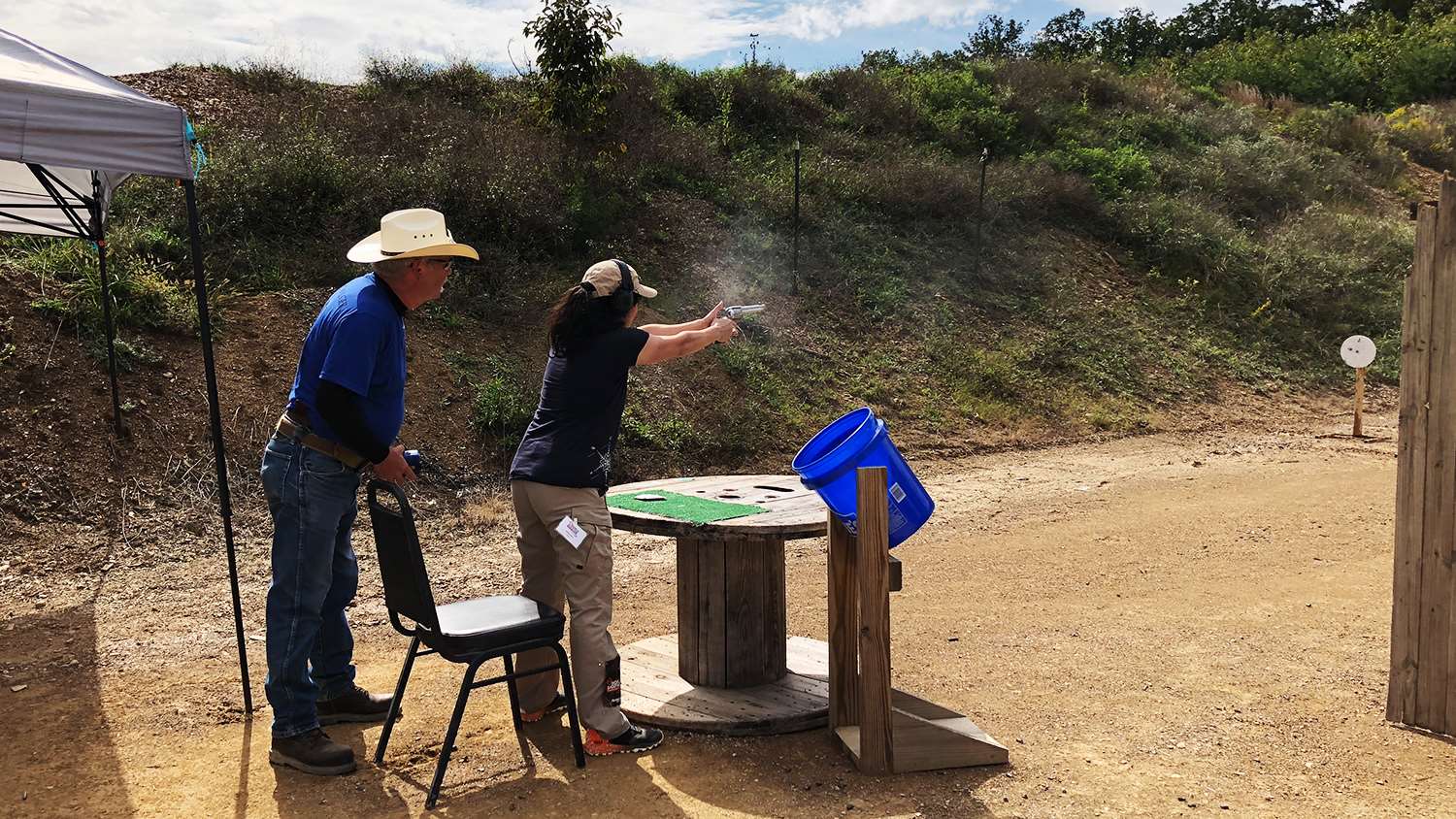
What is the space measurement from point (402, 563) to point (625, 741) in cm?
118

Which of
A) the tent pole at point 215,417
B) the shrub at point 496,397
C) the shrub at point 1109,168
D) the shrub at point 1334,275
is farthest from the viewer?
the shrub at point 1109,168

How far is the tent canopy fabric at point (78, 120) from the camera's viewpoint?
405cm

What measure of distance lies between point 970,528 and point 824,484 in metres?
4.72

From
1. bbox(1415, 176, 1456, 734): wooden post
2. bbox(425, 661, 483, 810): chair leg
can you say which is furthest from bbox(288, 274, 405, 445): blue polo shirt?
bbox(1415, 176, 1456, 734): wooden post

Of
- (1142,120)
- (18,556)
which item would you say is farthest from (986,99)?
(18,556)

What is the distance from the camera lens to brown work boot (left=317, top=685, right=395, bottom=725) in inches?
183

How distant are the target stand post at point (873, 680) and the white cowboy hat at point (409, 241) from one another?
1.79 meters

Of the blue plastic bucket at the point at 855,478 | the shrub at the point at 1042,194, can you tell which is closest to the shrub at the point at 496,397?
the blue plastic bucket at the point at 855,478

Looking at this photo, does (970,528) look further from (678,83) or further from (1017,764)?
(678,83)

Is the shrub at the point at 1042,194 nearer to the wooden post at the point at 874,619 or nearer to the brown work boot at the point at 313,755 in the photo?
the wooden post at the point at 874,619

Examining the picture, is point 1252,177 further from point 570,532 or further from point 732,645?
point 570,532

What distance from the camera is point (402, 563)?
3.80 m

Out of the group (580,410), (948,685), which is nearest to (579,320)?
(580,410)

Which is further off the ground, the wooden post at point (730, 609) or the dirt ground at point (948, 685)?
the wooden post at point (730, 609)
